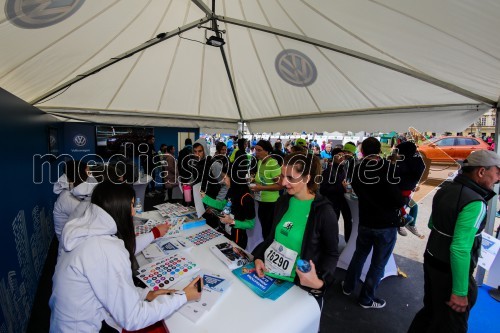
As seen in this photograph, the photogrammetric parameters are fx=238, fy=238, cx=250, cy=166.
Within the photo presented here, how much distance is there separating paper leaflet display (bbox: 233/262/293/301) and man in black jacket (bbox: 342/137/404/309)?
1362mm

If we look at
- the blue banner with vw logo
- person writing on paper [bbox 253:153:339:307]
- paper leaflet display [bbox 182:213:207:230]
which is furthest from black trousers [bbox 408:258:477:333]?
the blue banner with vw logo

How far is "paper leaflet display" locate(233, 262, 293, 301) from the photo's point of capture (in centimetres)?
141

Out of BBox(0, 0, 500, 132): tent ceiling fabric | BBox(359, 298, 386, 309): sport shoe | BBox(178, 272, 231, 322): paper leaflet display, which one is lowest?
BBox(359, 298, 386, 309): sport shoe

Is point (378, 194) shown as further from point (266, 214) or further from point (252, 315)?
point (252, 315)

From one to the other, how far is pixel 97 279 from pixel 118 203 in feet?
1.08

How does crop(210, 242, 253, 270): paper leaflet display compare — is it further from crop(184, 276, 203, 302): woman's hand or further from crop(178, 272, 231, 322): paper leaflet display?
crop(184, 276, 203, 302): woman's hand

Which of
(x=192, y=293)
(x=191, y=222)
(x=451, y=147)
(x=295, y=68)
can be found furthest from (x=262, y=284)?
(x=451, y=147)

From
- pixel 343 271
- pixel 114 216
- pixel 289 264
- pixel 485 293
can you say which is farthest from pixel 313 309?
pixel 485 293

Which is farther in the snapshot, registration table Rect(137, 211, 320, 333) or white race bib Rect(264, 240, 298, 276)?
white race bib Rect(264, 240, 298, 276)

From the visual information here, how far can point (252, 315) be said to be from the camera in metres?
1.26

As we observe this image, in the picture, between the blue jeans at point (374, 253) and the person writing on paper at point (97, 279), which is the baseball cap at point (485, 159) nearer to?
the blue jeans at point (374, 253)

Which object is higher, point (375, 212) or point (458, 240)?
point (458, 240)

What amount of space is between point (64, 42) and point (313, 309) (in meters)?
3.31

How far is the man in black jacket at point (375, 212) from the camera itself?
7.50 feet
